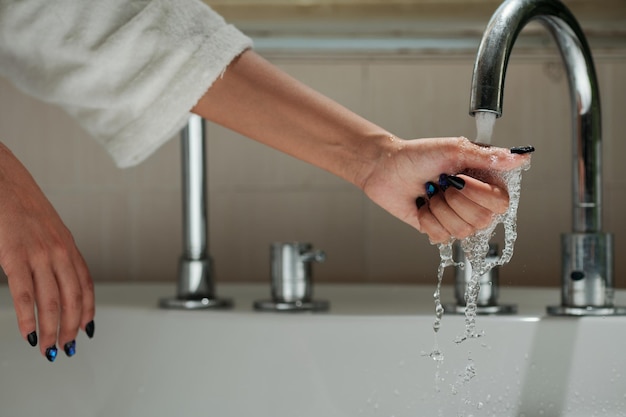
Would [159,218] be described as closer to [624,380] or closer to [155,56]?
[155,56]

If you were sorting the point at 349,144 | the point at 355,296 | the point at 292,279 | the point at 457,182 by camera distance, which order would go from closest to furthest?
the point at 457,182 → the point at 349,144 → the point at 292,279 → the point at 355,296

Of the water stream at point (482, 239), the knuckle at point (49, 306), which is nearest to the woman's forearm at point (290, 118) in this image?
the water stream at point (482, 239)

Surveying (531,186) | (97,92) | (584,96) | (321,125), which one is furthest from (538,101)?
(97,92)

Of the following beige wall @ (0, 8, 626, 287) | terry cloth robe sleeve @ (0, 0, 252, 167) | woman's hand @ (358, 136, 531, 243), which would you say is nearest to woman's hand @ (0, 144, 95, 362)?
terry cloth robe sleeve @ (0, 0, 252, 167)

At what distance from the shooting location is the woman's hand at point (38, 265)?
23.2 inches

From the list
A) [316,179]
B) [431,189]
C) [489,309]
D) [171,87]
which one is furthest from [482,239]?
[316,179]

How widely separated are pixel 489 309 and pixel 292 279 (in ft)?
0.60

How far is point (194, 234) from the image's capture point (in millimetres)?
832

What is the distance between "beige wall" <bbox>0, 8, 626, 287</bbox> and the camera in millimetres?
973

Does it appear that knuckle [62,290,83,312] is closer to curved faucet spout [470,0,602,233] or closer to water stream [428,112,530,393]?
water stream [428,112,530,393]

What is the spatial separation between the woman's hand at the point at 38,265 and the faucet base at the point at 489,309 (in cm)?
33

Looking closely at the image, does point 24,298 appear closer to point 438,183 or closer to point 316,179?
point 438,183

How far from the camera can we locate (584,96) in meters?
0.72

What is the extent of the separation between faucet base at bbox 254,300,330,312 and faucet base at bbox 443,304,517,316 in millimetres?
117
